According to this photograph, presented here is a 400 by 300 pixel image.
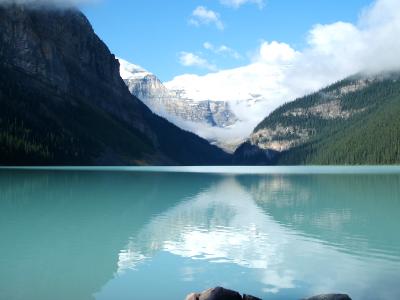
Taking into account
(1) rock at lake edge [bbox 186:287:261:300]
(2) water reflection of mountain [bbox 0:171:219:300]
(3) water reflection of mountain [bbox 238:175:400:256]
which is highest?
(3) water reflection of mountain [bbox 238:175:400:256]

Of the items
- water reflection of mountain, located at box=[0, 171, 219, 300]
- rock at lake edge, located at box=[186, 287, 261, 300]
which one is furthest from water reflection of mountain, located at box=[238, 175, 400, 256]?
rock at lake edge, located at box=[186, 287, 261, 300]

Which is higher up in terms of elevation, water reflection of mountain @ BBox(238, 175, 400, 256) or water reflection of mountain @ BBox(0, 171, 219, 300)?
water reflection of mountain @ BBox(238, 175, 400, 256)

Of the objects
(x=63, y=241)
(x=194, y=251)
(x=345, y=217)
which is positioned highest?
(x=345, y=217)

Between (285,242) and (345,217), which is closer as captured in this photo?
A: (285,242)

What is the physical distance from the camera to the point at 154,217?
42.4m

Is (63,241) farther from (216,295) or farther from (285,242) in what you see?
(216,295)

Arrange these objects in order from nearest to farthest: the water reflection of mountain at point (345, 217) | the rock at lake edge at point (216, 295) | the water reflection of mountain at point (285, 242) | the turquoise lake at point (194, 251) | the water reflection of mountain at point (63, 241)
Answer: the rock at lake edge at point (216, 295) < the turquoise lake at point (194, 251) < the water reflection of mountain at point (63, 241) < the water reflection of mountain at point (285, 242) < the water reflection of mountain at point (345, 217)

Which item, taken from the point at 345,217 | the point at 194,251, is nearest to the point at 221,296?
the point at 194,251

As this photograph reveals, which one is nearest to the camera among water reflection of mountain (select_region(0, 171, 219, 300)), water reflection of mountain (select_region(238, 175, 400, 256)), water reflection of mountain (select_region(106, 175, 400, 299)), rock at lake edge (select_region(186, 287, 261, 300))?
rock at lake edge (select_region(186, 287, 261, 300))

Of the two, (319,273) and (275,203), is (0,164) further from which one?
(319,273)

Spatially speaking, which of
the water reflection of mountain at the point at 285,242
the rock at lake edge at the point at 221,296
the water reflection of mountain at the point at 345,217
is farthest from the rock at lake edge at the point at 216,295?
the water reflection of mountain at the point at 345,217

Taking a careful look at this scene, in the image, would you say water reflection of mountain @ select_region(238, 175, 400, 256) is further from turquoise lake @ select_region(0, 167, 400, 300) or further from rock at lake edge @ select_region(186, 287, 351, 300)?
rock at lake edge @ select_region(186, 287, 351, 300)

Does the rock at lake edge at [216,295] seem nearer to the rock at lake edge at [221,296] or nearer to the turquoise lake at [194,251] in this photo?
the rock at lake edge at [221,296]

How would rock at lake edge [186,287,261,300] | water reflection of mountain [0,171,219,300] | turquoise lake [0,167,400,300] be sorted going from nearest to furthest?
rock at lake edge [186,287,261,300] < turquoise lake [0,167,400,300] < water reflection of mountain [0,171,219,300]
